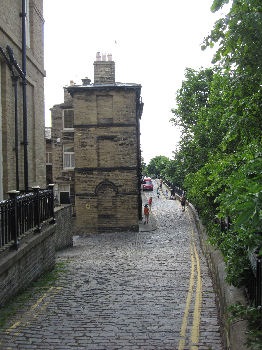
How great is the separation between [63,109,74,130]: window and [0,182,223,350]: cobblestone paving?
834 inches

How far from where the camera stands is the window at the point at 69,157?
33750 mm

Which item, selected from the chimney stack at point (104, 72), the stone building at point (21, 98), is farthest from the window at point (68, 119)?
the stone building at point (21, 98)

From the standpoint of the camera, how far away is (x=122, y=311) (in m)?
7.96

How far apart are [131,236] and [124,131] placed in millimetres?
7491

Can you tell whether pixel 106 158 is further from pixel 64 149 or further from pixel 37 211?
pixel 37 211

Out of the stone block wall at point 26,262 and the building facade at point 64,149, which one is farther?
the building facade at point 64,149

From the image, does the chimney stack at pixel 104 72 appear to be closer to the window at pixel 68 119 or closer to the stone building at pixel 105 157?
the stone building at pixel 105 157

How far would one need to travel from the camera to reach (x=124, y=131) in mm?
30266

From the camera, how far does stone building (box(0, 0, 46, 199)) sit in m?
12.0

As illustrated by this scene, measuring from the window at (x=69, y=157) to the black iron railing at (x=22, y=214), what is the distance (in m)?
20.8

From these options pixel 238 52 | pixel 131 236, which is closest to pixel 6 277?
pixel 238 52

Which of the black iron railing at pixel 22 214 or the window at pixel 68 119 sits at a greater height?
the window at pixel 68 119

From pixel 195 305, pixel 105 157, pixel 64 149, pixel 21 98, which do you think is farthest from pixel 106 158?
pixel 195 305

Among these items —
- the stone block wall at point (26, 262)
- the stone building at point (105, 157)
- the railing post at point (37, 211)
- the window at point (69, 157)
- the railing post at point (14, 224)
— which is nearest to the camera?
the stone block wall at point (26, 262)
